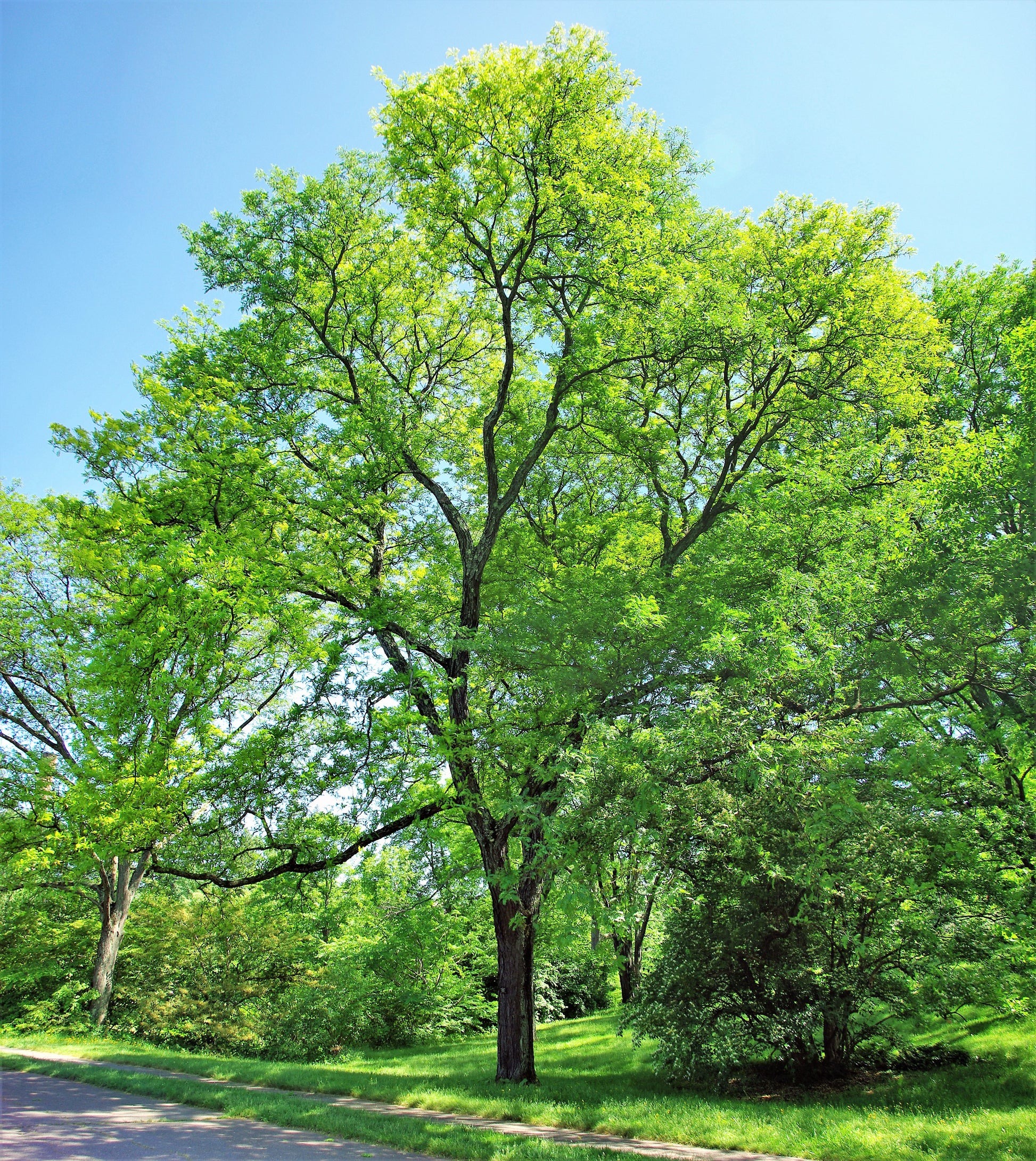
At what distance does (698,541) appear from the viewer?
1345cm

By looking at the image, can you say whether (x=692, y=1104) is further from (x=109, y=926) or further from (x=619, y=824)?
(x=109, y=926)

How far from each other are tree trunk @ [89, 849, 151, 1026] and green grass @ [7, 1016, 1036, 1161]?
625cm

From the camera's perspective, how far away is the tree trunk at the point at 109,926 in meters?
21.1

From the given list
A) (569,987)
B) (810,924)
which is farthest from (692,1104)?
(569,987)

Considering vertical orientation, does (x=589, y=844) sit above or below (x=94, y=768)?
below

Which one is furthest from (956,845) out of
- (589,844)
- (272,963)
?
(272,963)

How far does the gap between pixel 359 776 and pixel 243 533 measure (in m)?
4.54

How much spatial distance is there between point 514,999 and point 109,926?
15.7m

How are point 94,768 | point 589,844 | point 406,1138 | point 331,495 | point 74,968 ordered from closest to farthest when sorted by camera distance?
point 406,1138 → point 589,844 → point 94,768 → point 331,495 → point 74,968

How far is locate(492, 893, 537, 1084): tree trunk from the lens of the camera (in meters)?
12.5

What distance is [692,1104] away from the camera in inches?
407

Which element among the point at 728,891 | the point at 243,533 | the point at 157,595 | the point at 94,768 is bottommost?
the point at 728,891

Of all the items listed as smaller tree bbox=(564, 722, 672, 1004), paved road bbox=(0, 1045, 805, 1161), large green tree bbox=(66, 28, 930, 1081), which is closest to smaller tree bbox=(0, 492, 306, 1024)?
large green tree bbox=(66, 28, 930, 1081)

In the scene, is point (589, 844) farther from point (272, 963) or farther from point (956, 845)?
point (272, 963)
